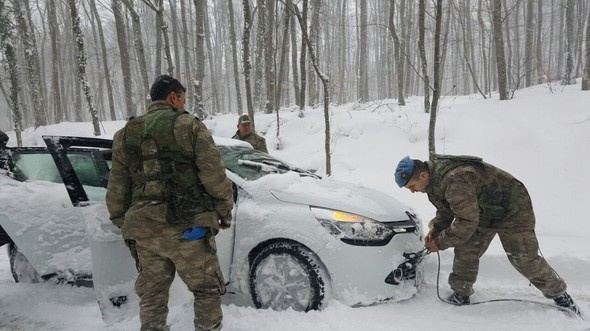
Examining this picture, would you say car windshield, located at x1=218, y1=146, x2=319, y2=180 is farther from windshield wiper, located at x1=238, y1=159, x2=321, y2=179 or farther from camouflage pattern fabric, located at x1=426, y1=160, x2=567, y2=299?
camouflage pattern fabric, located at x1=426, y1=160, x2=567, y2=299

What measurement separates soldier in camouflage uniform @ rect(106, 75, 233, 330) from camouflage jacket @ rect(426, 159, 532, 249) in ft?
5.71

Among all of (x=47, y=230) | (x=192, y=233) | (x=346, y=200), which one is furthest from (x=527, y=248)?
(x=47, y=230)

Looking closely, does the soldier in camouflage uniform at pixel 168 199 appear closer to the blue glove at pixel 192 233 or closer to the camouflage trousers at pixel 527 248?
the blue glove at pixel 192 233

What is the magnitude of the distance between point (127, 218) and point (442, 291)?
113 inches

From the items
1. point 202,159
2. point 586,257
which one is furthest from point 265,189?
point 586,257

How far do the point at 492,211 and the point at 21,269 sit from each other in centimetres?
478

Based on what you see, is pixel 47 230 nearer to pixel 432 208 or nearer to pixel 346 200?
pixel 346 200

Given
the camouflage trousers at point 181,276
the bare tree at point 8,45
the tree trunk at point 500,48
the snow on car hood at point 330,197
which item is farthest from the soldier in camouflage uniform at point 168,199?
the bare tree at point 8,45

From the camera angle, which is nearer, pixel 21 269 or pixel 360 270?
pixel 360 270

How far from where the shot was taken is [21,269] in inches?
158

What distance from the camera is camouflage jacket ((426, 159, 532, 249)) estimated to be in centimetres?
289

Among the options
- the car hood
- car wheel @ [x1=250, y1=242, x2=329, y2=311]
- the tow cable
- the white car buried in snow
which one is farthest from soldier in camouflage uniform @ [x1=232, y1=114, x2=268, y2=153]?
the tow cable

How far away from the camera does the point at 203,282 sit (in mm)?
2551

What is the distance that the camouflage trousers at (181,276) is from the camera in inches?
98.1
